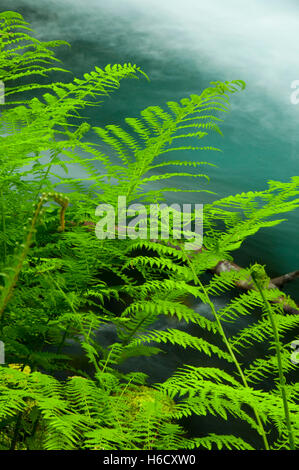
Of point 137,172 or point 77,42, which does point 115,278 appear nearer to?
point 137,172

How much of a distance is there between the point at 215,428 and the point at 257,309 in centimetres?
142

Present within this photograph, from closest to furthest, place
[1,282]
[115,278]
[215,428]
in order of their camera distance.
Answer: [1,282] → [215,428] → [115,278]

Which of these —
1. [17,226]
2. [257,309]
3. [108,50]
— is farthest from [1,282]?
[108,50]

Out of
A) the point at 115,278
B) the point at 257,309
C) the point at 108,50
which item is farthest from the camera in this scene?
the point at 108,50

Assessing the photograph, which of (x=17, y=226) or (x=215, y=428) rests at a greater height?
(x=17, y=226)

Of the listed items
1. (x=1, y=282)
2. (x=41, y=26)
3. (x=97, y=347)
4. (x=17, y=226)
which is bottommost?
(x=97, y=347)
